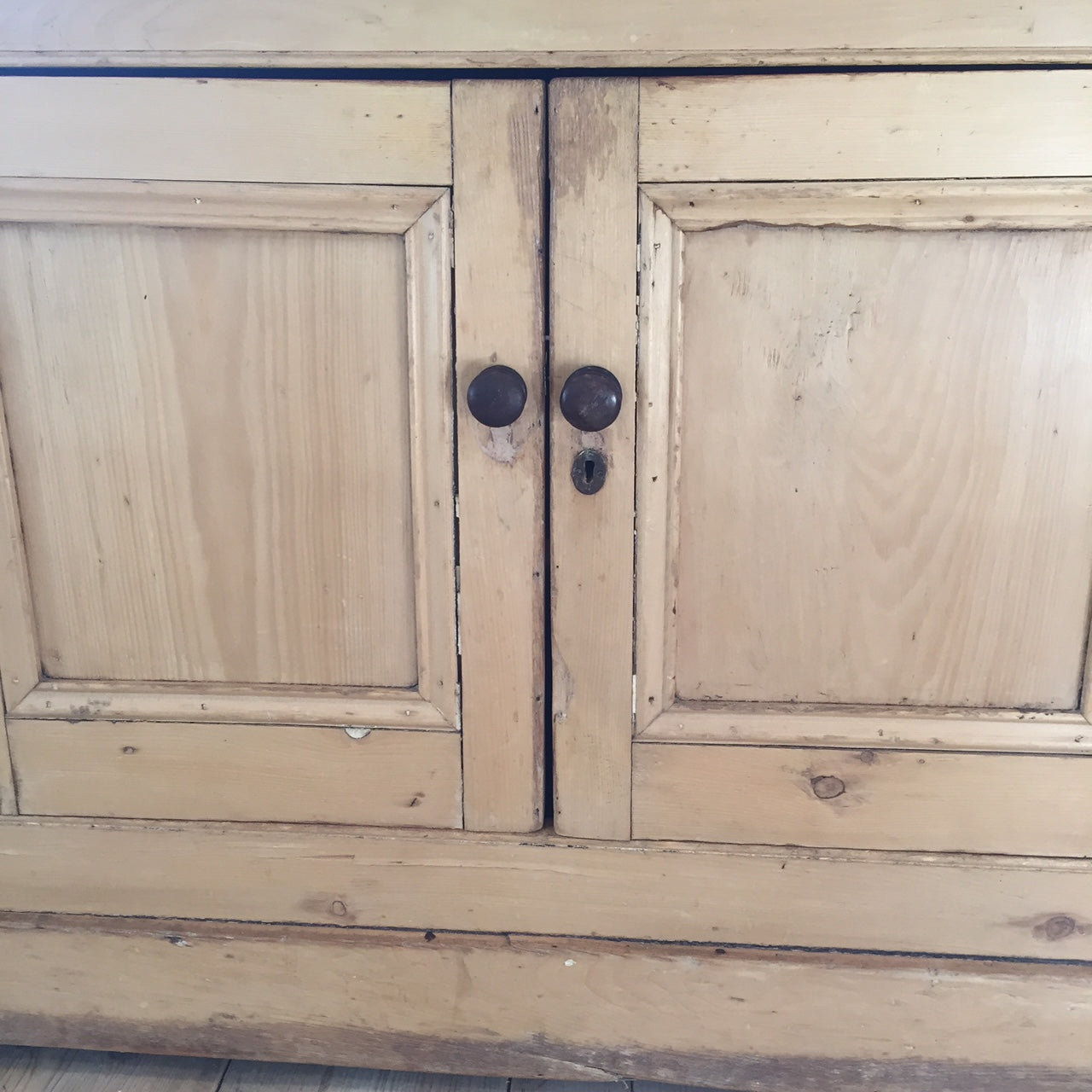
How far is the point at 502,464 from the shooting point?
610 mm

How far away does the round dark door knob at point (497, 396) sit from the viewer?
569 mm

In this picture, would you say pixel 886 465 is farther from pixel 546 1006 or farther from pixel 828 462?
pixel 546 1006

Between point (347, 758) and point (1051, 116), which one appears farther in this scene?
point (347, 758)

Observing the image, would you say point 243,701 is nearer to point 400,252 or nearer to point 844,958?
point 400,252

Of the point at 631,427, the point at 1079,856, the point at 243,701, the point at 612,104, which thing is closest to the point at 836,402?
the point at 631,427

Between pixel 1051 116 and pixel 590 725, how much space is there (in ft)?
1.68

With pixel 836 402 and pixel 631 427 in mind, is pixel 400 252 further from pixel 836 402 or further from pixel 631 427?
pixel 836 402

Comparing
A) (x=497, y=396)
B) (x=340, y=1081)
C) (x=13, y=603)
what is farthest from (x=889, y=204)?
(x=340, y=1081)

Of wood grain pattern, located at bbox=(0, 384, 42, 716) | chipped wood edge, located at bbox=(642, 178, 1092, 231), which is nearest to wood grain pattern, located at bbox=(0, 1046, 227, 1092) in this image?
wood grain pattern, located at bbox=(0, 384, 42, 716)

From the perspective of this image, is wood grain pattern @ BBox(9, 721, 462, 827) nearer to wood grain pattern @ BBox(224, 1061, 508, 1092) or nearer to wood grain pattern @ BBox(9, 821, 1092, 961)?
wood grain pattern @ BBox(9, 821, 1092, 961)

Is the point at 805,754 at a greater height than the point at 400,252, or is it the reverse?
the point at 400,252

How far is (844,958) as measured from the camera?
0.65 meters

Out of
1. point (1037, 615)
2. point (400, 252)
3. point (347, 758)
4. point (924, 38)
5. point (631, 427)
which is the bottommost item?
point (347, 758)

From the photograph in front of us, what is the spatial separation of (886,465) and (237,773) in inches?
21.3
